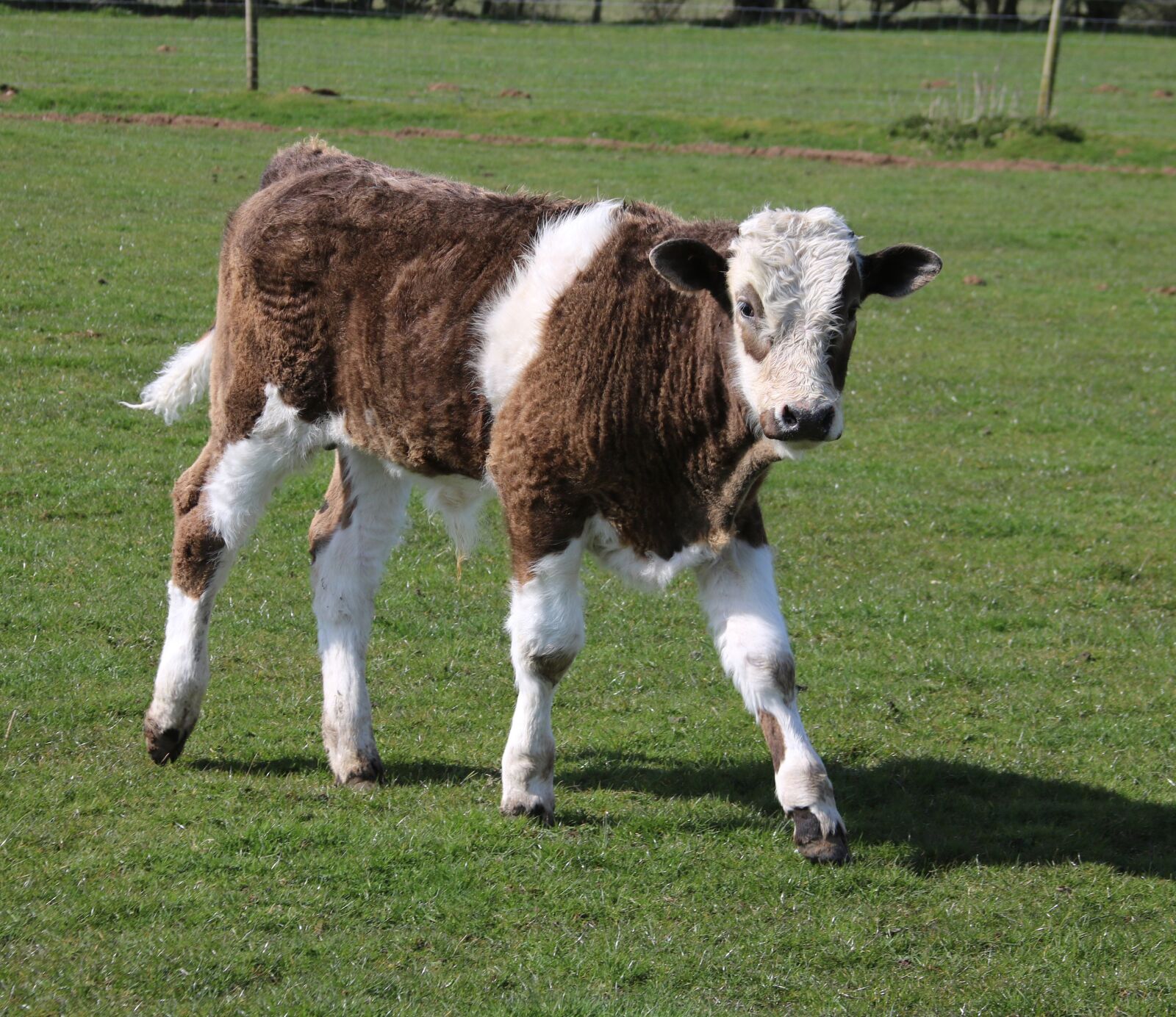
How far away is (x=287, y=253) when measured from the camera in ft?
23.0

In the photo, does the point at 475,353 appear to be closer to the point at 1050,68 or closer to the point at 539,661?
the point at 539,661

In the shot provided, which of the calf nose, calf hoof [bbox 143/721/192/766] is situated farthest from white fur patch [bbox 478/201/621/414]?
calf hoof [bbox 143/721/192/766]

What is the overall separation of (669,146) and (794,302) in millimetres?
21730

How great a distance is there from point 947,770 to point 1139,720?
143cm

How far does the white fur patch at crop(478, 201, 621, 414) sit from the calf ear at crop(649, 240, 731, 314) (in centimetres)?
47

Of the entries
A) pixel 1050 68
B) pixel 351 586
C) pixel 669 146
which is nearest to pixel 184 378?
pixel 351 586

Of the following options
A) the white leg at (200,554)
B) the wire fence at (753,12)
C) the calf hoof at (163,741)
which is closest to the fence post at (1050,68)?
the wire fence at (753,12)

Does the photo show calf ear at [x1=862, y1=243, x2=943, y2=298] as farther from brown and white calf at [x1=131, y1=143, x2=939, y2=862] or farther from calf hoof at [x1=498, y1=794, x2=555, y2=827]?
calf hoof at [x1=498, y1=794, x2=555, y2=827]

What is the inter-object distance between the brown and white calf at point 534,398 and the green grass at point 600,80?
19.4 metres

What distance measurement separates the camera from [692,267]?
6.21m

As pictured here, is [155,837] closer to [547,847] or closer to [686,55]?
[547,847]

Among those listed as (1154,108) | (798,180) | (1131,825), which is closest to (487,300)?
(1131,825)

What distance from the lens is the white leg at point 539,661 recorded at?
6477 millimetres

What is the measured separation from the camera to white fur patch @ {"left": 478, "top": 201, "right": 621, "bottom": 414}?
6.54 metres
